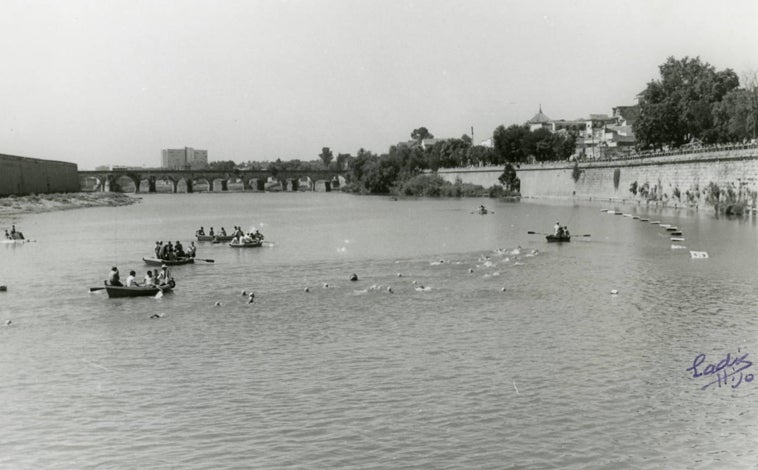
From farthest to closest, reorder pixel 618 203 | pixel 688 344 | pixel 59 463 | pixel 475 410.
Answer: pixel 618 203
pixel 688 344
pixel 475 410
pixel 59 463

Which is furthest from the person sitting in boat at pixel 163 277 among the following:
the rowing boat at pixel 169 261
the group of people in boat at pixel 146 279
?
the rowing boat at pixel 169 261

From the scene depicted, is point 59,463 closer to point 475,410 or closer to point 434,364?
point 475,410

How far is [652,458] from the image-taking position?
17094 millimetres

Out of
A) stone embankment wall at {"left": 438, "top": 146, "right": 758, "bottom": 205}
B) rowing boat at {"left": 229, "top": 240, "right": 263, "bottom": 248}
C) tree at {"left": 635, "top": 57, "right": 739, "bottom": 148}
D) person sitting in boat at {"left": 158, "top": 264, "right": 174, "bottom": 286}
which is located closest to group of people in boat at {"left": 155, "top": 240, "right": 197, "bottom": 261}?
rowing boat at {"left": 229, "top": 240, "right": 263, "bottom": 248}

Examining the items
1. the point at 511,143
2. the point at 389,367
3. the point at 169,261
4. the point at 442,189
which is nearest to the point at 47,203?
the point at 442,189

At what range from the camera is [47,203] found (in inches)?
5349

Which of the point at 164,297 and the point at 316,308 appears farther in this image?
the point at 164,297

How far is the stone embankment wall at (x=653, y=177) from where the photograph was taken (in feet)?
276

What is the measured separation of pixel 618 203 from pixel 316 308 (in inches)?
3678

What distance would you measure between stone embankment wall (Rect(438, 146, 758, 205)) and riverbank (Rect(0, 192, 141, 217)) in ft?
267

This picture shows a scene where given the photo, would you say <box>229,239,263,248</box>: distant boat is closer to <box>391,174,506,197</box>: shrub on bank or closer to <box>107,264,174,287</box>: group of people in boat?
<box>107,264,174,287</box>: group of people in boat

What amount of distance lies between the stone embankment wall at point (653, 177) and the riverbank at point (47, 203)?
8130 cm

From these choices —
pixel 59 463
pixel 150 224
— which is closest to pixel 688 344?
pixel 59 463
